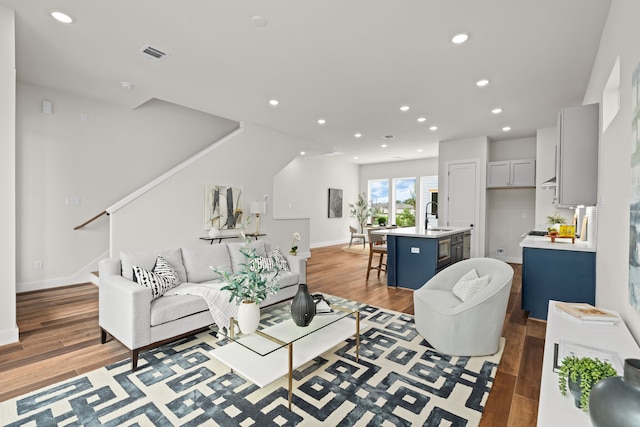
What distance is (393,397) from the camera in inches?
82.0

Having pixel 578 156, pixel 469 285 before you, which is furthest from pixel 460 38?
pixel 469 285

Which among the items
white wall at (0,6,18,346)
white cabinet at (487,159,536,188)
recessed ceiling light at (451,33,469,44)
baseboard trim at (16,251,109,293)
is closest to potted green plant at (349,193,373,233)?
white cabinet at (487,159,536,188)

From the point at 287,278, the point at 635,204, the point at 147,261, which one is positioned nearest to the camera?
the point at 635,204

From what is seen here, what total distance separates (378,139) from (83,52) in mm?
5575

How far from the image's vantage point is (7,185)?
2809 mm

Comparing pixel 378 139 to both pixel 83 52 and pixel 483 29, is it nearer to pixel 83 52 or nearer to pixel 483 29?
pixel 483 29

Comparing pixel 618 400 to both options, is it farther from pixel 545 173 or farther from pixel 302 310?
pixel 545 173

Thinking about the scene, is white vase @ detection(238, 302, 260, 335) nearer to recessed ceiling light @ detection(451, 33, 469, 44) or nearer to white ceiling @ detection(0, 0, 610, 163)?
white ceiling @ detection(0, 0, 610, 163)

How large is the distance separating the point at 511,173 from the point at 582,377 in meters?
6.64

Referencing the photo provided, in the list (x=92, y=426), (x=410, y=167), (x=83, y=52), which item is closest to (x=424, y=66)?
(x=83, y=52)

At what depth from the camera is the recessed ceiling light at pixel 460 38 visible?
116 inches

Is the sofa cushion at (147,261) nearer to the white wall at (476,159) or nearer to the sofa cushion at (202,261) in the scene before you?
the sofa cushion at (202,261)

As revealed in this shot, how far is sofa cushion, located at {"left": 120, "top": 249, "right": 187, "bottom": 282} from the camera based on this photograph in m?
2.89

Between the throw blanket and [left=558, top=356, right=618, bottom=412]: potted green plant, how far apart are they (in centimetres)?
239
